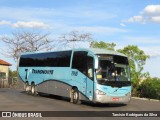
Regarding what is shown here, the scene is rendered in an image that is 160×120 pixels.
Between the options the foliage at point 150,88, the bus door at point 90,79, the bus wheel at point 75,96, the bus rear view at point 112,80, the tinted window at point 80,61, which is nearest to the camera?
the bus rear view at point 112,80

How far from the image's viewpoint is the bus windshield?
21016 mm

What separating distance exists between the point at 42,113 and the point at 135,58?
19841mm

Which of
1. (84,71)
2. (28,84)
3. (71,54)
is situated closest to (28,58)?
(28,84)

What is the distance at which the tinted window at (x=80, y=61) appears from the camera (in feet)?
72.4

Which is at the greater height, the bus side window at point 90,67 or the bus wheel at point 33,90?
the bus side window at point 90,67

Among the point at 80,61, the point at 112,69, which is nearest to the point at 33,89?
the point at 80,61

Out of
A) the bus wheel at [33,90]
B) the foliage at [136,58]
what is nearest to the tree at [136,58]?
the foliage at [136,58]

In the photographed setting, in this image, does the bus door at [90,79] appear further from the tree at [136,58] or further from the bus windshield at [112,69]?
the tree at [136,58]

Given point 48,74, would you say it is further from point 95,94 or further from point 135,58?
point 135,58

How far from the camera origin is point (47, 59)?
91.3 feet

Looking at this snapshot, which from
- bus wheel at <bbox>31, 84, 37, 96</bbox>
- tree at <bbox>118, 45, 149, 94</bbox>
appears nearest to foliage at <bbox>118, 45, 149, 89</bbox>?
tree at <bbox>118, 45, 149, 94</bbox>

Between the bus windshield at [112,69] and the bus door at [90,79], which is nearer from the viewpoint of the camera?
the bus windshield at [112,69]

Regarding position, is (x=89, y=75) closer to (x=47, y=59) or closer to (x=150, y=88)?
(x=47, y=59)

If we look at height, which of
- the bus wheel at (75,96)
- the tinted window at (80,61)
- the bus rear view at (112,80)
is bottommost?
the bus wheel at (75,96)
